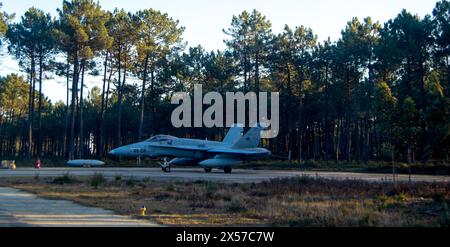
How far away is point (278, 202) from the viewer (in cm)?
1762

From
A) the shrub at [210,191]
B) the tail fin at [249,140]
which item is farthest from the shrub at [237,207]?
the tail fin at [249,140]

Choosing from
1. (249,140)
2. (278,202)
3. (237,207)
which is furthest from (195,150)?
(237,207)

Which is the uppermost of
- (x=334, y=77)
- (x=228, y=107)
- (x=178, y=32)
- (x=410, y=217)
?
(x=178, y=32)

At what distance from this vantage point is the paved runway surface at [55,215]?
37.3 feet

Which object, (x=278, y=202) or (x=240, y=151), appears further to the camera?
(x=240, y=151)

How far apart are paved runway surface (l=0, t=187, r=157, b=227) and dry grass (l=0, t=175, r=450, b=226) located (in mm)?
805

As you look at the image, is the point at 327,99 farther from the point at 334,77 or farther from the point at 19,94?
the point at 19,94

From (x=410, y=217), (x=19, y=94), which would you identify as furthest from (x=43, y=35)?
(x=410, y=217)

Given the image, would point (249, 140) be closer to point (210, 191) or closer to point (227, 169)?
point (227, 169)

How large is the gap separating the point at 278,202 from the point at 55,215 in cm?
796

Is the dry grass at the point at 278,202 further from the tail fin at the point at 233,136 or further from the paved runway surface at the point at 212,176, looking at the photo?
the tail fin at the point at 233,136

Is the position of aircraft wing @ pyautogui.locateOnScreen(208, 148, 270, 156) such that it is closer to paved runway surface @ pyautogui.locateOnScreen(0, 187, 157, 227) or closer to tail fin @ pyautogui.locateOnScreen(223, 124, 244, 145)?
tail fin @ pyautogui.locateOnScreen(223, 124, 244, 145)

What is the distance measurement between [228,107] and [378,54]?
779 inches

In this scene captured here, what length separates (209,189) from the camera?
22.5 metres
